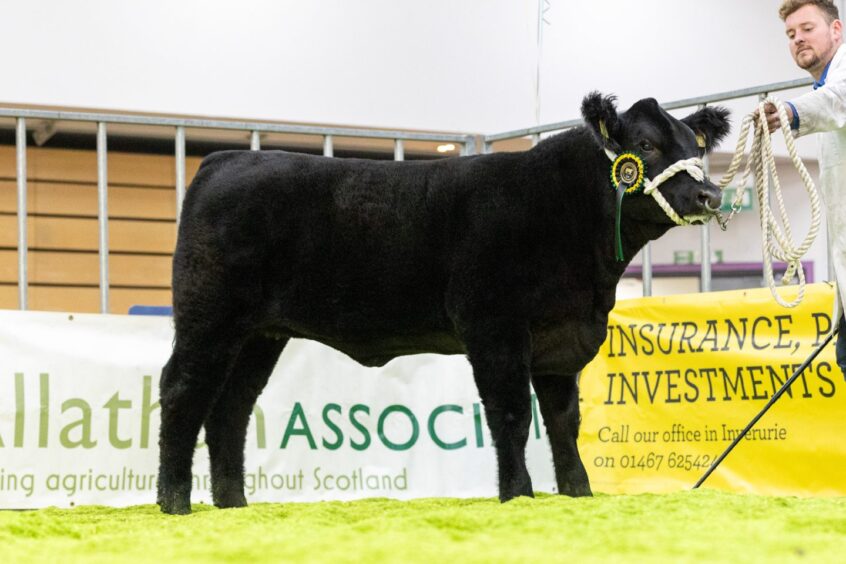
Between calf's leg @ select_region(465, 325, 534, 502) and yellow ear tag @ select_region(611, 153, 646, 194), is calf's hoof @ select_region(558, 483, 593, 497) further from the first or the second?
yellow ear tag @ select_region(611, 153, 646, 194)

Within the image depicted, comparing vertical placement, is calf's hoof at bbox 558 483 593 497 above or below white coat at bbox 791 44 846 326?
below

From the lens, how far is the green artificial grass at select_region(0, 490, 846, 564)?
2.38 m

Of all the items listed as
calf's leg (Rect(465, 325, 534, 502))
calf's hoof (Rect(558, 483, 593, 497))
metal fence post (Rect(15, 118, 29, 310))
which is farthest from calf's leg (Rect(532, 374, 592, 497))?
metal fence post (Rect(15, 118, 29, 310))

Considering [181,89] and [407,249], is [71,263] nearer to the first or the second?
[181,89]

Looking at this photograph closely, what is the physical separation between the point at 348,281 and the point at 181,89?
506 centimetres

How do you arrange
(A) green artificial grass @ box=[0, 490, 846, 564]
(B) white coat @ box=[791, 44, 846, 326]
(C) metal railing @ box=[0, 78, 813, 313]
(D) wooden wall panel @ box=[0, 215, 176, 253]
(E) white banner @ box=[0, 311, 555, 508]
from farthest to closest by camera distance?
(D) wooden wall panel @ box=[0, 215, 176, 253]
(C) metal railing @ box=[0, 78, 813, 313]
(E) white banner @ box=[0, 311, 555, 508]
(B) white coat @ box=[791, 44, 846, 326]
(A) green artificial grass @ box=[0, 490, 846, 564]

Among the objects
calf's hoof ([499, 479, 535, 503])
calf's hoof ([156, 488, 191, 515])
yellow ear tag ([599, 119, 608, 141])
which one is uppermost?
yellow ear tag ([599, 119, 608, 141])

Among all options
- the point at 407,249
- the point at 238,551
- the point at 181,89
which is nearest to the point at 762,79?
the point at 181,89

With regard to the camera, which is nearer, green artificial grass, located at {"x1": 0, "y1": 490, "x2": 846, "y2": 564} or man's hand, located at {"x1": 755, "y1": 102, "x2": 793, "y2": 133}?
green artificial grass, located at {"x1": 0, "y1": 490, "x2": 846, "y2": 564}

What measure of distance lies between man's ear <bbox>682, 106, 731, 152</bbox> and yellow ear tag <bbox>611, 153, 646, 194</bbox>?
339 millimetres

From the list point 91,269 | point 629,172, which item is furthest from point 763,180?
point 91,269

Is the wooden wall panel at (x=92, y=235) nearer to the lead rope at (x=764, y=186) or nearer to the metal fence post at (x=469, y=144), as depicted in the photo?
the metal fence post at (x=469, y=144)

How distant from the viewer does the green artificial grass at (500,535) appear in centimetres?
238

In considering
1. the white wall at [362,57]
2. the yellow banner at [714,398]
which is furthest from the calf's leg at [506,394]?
the white wall at [362,57]
